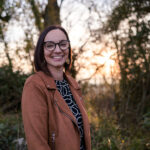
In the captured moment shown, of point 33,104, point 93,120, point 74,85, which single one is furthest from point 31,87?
point 93,120

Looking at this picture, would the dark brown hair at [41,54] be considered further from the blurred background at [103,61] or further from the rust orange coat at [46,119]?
the blurred background at [103,61]

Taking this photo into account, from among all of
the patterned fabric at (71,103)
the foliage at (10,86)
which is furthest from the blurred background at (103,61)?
the patterned fabric at (71,103)

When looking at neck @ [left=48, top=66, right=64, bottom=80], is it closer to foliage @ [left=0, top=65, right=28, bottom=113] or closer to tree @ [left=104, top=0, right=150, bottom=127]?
foliage @ [left=0, top=65, right=28, bottom=113]

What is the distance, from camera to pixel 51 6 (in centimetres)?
554

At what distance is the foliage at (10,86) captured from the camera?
18.2 ft

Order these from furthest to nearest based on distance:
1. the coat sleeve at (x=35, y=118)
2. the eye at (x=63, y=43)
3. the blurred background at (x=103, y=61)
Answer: the blurred background at (x=103, y=61) < the eye at (x=63, y=43) < the coat sleeve at (x=35, y=118)

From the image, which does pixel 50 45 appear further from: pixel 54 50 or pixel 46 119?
pixel 46 119

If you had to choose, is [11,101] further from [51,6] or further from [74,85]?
[74,85]

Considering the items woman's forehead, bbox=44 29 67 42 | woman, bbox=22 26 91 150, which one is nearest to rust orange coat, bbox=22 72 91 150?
woman, bbox=22 26 91 150

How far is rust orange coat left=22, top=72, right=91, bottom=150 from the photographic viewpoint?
156cm

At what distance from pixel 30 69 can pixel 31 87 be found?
3925mm

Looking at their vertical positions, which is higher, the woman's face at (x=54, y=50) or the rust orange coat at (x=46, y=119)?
the woman's face at (x=54, y=50)

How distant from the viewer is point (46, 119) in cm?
164

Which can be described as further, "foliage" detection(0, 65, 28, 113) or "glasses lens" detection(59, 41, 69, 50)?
"foliage" detection(0, 65, 28, 113)
